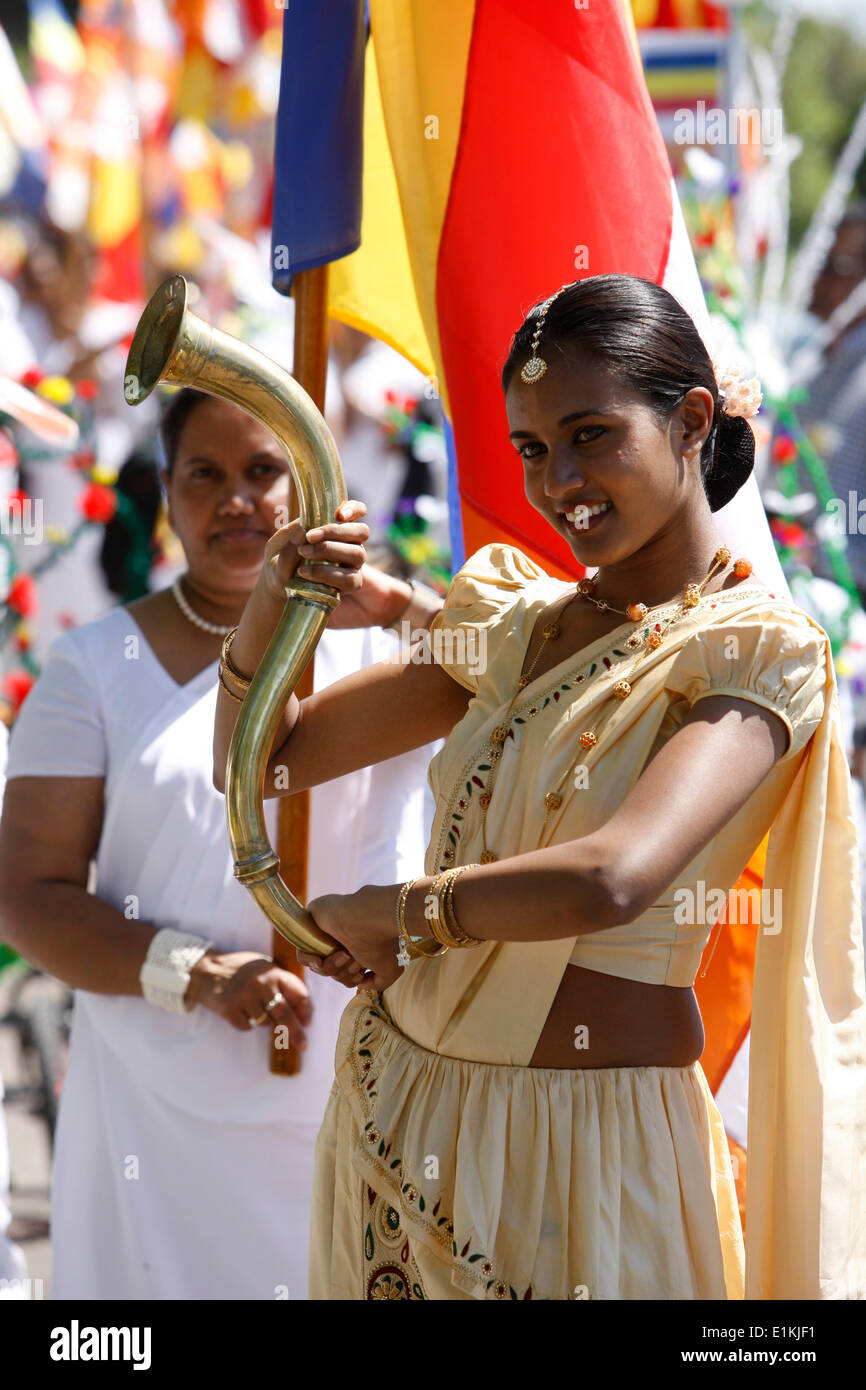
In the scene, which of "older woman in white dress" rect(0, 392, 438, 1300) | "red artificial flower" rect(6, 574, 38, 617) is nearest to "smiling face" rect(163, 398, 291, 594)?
"older woman in white dress" rect(0, 392, 438, 1300)

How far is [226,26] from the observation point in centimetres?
1025

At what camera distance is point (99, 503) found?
5.08 metres

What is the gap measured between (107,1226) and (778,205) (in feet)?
23.5

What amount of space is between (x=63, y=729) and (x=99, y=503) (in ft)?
7.29

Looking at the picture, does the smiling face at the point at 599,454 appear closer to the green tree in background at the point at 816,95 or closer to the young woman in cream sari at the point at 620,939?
the young woman in cream sari at the point at 620,939

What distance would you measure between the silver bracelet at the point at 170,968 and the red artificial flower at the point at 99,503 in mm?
2457

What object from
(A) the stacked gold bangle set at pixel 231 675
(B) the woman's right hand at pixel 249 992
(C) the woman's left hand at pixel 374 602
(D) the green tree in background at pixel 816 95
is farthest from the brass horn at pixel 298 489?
(D) the green tree in background at pixel 816 95

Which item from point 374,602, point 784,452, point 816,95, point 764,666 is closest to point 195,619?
point 374,602

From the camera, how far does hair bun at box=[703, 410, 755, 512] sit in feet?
6.66

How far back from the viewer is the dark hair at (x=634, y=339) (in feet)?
6.12

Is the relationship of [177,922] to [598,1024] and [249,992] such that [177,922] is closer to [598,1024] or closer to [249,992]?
[249,992]

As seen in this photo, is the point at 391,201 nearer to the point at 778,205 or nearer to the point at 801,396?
the point at 801,396
